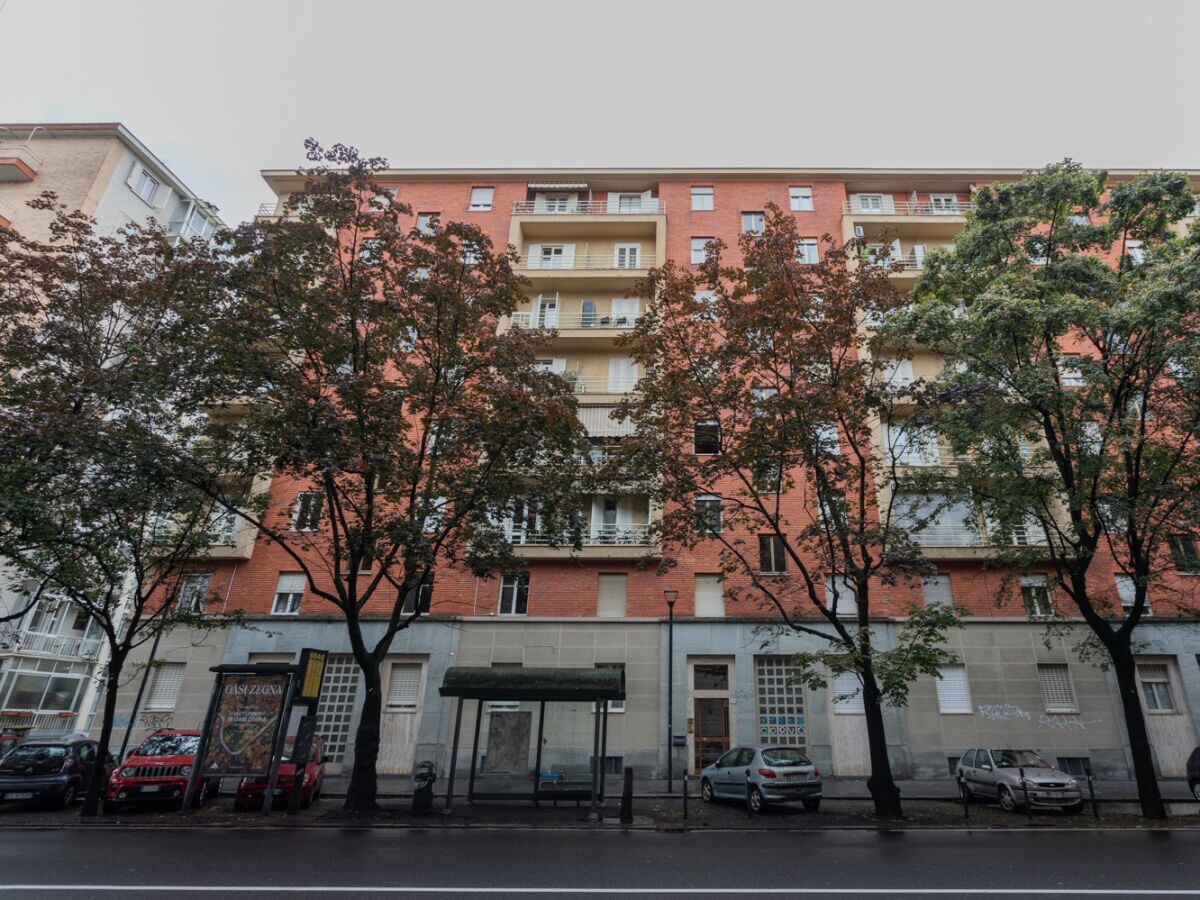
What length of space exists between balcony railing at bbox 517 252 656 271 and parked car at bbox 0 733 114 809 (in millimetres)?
21523

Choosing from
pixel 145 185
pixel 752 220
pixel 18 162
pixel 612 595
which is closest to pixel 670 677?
pixel 612 595

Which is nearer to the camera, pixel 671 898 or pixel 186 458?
pixel 671 898

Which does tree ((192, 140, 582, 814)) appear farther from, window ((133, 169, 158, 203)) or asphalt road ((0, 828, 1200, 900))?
window ((133, 169, 158, 203))

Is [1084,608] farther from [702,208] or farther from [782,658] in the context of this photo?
[702,208]

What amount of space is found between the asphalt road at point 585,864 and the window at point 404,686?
396 inches

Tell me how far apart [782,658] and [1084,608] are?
340 inches

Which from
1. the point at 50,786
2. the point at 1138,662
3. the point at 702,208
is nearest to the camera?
the point at 50,786

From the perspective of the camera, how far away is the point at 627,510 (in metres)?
23.3

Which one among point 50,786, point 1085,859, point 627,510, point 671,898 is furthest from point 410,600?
point 1085,859

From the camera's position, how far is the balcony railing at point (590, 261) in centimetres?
2802

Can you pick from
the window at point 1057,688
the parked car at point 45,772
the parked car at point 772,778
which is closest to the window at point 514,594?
the parked car at point 772,778

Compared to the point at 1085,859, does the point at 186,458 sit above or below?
above

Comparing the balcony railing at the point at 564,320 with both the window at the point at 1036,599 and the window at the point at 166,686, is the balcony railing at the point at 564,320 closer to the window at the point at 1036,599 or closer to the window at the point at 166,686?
the window at the point at 1036,599

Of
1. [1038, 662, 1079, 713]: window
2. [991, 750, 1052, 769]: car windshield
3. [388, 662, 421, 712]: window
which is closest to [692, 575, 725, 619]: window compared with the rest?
[991, 750, 1052, 769]: car windshield
